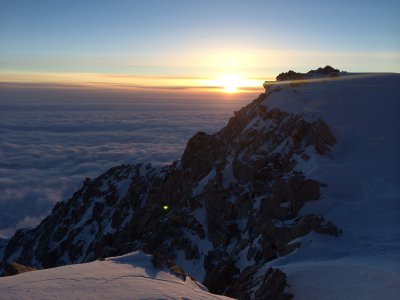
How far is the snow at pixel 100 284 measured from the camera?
448 inches

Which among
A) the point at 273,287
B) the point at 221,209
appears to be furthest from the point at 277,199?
the point at 273,287

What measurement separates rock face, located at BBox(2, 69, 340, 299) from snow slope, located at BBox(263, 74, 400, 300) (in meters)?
0.99

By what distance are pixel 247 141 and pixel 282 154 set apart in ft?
20.3

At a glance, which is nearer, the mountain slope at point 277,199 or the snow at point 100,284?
the snow at point 100,284

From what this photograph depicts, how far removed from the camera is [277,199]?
2758cm

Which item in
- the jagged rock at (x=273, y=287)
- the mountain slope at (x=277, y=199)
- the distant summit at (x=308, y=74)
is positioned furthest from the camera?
the distant summit at (x=308, y=74)

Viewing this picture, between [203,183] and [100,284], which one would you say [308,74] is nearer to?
[203,183]

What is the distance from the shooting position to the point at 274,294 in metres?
16.5

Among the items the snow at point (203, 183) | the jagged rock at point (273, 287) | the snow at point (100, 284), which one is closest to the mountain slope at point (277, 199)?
the jagged rock at point (273, 287)

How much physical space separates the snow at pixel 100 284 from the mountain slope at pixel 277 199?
5199mm

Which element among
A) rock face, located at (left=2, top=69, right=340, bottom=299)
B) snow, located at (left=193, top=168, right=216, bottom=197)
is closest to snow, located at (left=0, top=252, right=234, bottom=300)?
rock face, located at (left=2, top=69, right=340, bottom=299)

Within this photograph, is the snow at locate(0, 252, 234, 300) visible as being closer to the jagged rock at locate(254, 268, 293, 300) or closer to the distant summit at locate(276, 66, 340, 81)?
the jagged rock at locate(254, 268, 293, 300)

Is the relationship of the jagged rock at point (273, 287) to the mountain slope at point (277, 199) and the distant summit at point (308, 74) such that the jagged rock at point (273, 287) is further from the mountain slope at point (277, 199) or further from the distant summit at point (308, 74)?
the distant summit at point (308, 74)

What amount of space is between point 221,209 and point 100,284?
22.7m
